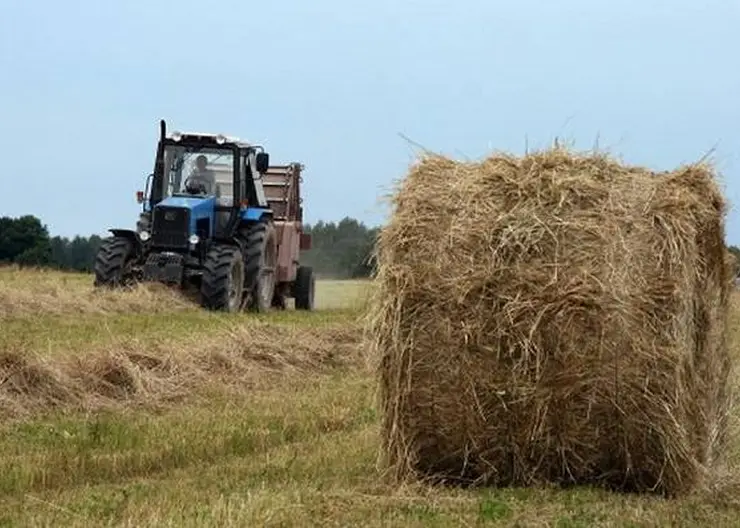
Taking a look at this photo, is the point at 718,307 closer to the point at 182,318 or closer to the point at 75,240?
the point at 182,318

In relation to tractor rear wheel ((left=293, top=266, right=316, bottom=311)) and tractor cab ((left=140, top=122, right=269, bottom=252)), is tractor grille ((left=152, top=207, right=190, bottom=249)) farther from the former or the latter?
tractor rear wheel ((left=293, top=266, right=316, bottom=311))

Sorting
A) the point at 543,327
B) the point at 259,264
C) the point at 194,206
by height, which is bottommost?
the point at 543,327

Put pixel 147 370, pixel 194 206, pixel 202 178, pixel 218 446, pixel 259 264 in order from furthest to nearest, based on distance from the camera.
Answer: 1. pixel 202 178
2. pixel 259 264
3. pixel 194 206
4. pixel 147 370
5. pixel 218 446

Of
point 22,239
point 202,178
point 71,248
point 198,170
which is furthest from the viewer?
point 71,248

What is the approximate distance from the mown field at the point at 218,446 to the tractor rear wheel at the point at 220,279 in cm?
432

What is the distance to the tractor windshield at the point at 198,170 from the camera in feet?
62.8

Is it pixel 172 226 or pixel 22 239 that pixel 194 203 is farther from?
pixel 22 239

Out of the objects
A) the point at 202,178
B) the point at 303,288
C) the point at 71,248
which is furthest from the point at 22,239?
the point at 202,178

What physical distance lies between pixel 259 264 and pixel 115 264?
6.55 feet

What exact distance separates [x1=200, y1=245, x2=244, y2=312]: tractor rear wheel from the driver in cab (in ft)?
4.07

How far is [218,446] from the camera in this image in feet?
25.9

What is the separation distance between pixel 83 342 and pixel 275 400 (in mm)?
2938

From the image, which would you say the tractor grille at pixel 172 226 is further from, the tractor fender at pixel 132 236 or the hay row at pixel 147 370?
the hay row at pixel 147 370

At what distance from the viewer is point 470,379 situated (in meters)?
6.58
